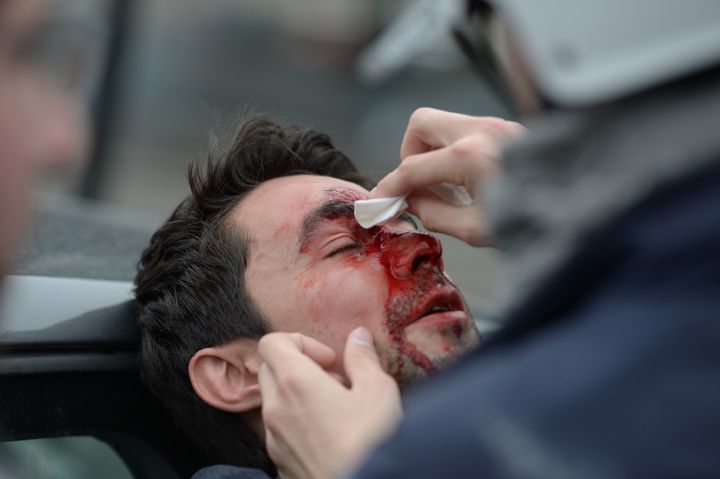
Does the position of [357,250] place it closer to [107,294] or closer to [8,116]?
[107,294]

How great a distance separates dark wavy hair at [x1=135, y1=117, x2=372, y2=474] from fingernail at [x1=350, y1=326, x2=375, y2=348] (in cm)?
38

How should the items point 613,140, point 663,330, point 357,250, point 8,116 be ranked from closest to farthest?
point 663,330 < point 613,140 < point 8,116 < point 357,250

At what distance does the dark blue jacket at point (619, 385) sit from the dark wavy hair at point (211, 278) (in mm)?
1480

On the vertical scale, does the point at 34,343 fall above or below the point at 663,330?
below

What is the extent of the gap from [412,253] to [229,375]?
2.03 ft

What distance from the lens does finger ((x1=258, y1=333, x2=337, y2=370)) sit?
2014 mm

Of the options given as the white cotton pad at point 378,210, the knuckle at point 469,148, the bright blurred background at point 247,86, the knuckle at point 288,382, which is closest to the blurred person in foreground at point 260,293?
the white cotton pad at point 378,210

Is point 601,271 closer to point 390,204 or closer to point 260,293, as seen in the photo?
point 390,204

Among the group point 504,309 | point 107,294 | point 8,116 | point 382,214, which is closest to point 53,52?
point 8,116

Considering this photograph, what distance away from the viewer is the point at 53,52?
1.34 meters

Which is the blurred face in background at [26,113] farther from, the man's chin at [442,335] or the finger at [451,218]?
the man's chin at [442,335]

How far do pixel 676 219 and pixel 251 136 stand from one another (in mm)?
2133

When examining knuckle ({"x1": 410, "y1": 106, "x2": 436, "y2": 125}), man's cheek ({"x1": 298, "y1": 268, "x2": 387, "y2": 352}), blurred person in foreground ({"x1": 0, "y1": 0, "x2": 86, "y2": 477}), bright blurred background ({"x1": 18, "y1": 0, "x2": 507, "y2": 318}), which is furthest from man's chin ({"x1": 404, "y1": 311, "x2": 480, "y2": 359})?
bright blurred background ({"x1": 18, "y1": 0, "x2": 507, "y2": 318})

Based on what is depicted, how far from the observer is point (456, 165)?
6.44ft
